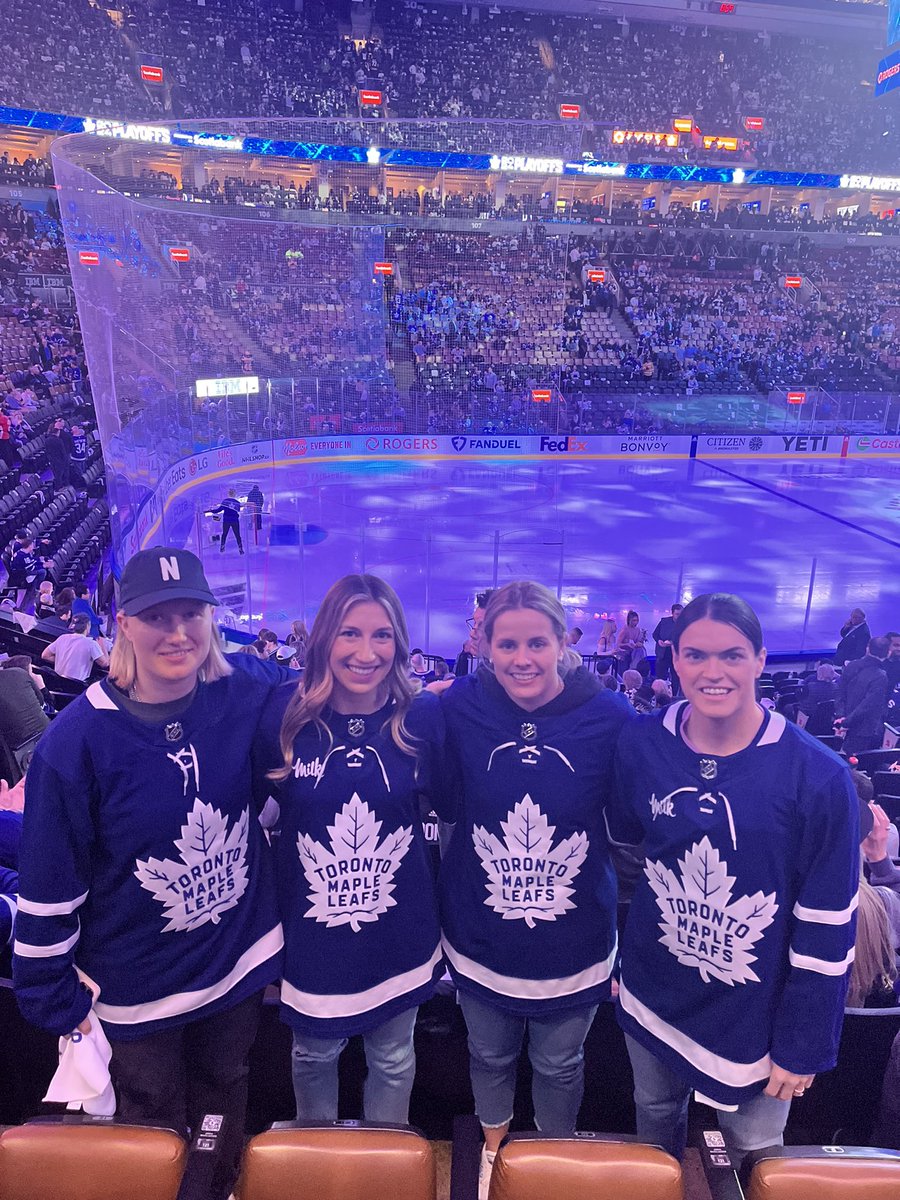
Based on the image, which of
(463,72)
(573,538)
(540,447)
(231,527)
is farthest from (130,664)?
(463,72)

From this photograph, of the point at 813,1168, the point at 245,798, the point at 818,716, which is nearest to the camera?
the point at 813,1168

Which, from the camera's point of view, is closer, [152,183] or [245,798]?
[245,798]

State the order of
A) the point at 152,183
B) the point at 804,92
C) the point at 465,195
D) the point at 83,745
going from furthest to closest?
the point at 804,92, the point at 465,195, the point at 152,183, the point at 83,745

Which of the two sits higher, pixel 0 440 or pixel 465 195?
pixel 465 195

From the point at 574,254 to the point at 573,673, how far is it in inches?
1354

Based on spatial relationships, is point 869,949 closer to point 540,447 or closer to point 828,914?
point 828,914

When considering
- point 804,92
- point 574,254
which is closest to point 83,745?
point 574,254

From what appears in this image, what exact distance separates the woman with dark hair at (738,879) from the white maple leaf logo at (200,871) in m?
1.12

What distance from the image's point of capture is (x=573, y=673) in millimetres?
2654

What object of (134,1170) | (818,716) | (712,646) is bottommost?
(818,716)

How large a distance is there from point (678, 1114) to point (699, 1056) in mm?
333

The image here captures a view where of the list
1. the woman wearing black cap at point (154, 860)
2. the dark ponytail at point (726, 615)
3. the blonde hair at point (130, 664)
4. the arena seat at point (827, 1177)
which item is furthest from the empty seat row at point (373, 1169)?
the dark ponytail at point (726, 615)

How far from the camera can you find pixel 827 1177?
6.43ft

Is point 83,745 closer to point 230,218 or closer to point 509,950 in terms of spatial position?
point 509,950
